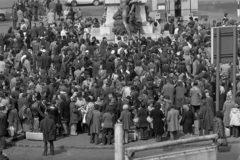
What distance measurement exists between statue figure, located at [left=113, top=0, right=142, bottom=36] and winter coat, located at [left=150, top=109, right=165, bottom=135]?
14950 mm

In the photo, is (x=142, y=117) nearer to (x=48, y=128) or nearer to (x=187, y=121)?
(x=187, y=121)

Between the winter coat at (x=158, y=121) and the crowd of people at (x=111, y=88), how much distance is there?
0.03 metres

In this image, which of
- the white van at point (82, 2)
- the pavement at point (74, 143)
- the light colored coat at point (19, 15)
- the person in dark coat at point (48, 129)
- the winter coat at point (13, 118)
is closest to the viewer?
the person in dark coat at point (48, 129)

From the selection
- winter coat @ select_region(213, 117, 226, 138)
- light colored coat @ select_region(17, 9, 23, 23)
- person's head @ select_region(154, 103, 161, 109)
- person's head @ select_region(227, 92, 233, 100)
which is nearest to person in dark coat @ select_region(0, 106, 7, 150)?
person's head @ select_region(154, 103, 161, 109)

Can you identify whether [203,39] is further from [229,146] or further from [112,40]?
[229,146]

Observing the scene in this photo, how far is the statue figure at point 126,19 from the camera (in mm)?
38969

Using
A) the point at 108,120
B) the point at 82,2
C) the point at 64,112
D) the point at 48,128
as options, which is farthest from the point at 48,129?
the point at 82,2

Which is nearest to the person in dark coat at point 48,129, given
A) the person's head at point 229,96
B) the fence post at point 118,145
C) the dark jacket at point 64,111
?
the dark jacket at point 64,111

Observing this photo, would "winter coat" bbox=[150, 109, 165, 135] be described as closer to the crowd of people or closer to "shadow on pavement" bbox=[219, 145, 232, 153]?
the crowd of people

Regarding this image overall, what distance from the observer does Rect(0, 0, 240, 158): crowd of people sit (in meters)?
24.6

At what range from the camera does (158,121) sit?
79.7 feet

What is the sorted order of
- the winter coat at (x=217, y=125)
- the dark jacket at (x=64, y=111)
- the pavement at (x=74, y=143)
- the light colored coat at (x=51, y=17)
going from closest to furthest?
the winter coat at (x=217, y=125) < the pavement at (x=74, y=143) < the dark jacket at (x=64, y=111) < the light colored coat at (x=51, y=17)

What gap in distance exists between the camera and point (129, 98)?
26.0 meters

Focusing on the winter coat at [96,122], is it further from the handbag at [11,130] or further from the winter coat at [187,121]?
the handbag at [11,130]
